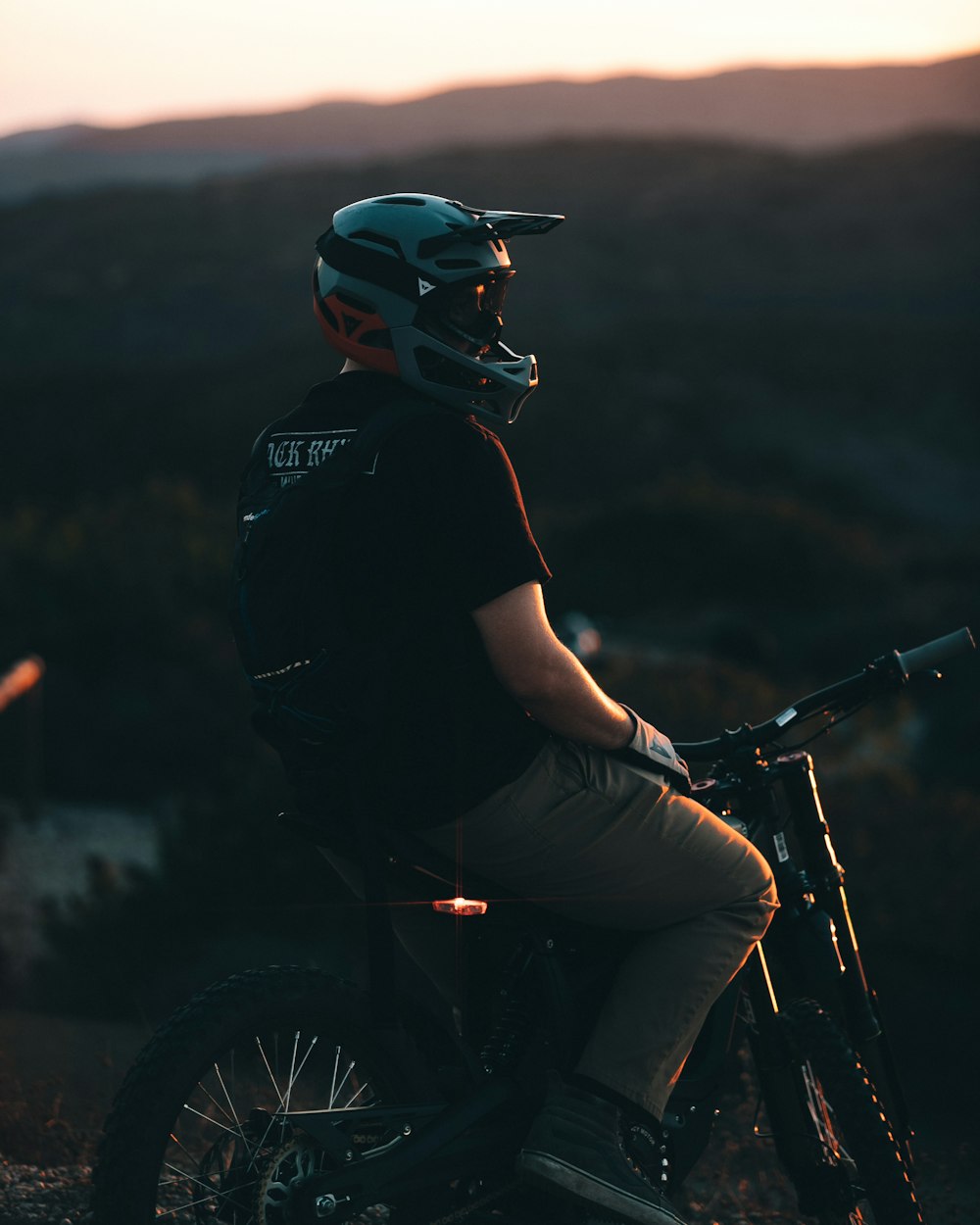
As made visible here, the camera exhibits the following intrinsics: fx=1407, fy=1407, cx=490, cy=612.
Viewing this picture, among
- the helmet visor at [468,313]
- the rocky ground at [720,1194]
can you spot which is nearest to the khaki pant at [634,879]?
the rocky ground at [720,1194]

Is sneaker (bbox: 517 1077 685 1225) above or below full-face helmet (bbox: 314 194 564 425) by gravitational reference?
below

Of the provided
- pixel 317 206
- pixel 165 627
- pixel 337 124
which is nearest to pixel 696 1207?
pixel 165 627

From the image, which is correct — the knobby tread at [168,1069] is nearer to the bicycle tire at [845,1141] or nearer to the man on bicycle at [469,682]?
the man on bicycle at [469,682]

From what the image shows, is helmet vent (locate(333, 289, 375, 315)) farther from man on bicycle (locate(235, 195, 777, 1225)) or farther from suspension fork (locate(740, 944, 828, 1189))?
suspension fork (locate(740, 944, 828, 1189))

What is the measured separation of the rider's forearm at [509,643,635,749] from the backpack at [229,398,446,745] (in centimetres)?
31

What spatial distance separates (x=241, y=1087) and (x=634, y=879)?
874 millimetres

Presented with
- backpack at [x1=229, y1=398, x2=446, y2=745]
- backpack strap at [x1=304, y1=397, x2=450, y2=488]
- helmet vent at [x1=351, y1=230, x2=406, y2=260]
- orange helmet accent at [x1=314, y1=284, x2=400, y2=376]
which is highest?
helmet vent at [x1=351, y1=230, x2=406, y2=260]

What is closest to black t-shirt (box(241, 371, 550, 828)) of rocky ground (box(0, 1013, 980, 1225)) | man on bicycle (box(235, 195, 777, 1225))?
man on bicycle (box(235, 195, 777, 1225))

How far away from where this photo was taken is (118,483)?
982 inches

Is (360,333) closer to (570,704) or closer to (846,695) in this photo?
(570,704)

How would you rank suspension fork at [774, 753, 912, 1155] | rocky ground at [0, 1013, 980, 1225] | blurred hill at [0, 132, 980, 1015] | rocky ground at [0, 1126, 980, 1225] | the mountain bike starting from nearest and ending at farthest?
1. the mountain bike
2. suspension fork at [774, 753, 912, 1155]
3. rocky ground at [0, 1126, 980, 1225]
4. rocky ground at [0, 1013, 980, 1225]
5. blurred hill at [0, 132, 980, 1015]

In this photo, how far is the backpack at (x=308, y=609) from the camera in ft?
8.27

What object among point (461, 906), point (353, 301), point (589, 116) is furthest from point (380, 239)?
point (589, 116)

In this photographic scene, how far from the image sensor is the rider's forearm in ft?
8.63
